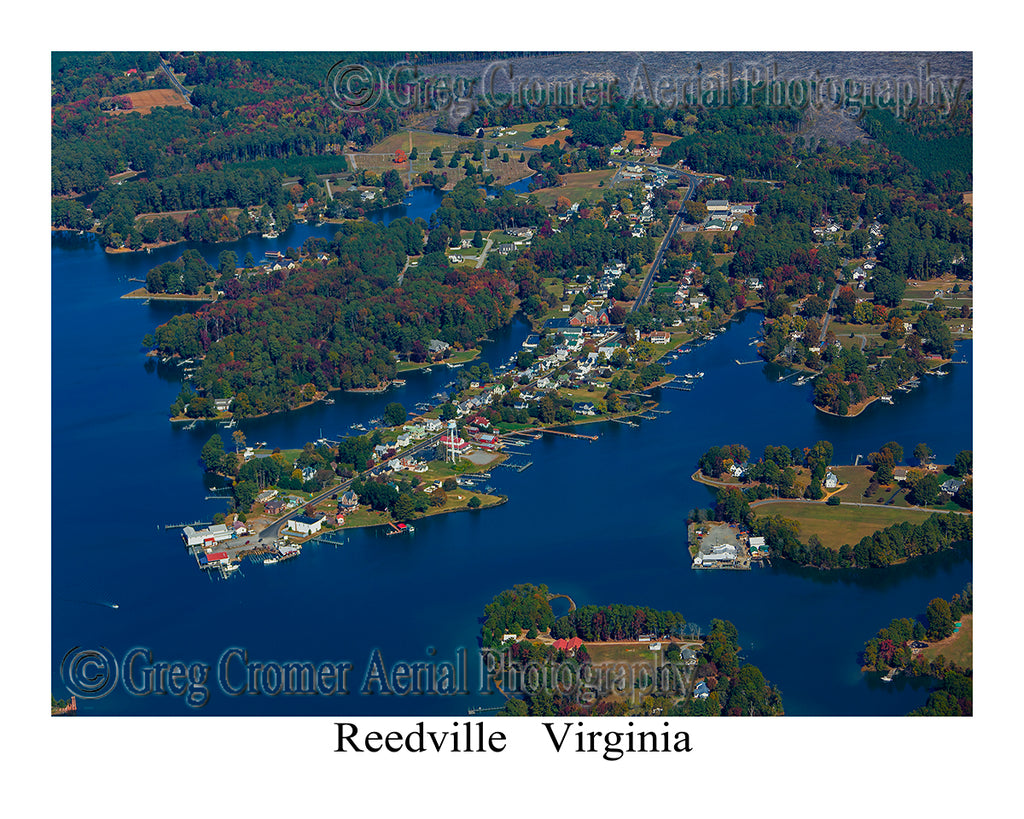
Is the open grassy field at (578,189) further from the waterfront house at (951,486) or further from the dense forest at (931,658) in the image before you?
the dense forest at (931,658)

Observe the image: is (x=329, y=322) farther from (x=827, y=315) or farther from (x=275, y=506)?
(x=827, y=315)

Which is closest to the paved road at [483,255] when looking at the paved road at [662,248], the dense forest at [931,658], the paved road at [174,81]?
the paved road at [662,248]

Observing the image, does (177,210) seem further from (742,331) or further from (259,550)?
(259,550)

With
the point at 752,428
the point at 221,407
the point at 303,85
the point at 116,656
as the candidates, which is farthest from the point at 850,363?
the point at 303,85

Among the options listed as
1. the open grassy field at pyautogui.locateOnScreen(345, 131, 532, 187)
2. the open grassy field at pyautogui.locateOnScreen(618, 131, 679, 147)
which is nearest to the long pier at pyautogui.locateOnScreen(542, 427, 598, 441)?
the open grassy field at pyautogui.locateOnScreen(345, 131, 532, 187)

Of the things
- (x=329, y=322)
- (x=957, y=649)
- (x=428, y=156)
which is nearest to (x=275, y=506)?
(x=329, y=322)
